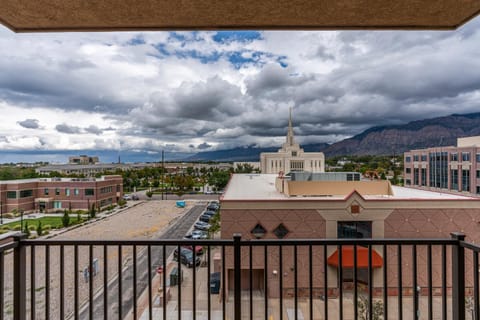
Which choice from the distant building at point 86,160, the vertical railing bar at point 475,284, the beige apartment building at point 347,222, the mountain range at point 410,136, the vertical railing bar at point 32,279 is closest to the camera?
the vertical railing bar at point 475,284

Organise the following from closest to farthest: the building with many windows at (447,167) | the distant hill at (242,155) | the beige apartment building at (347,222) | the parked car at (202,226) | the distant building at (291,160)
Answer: the beige apartment building at (347,222)
the parked car at (202,226)
the building with many windows at (447,167)
the distant building at (291,160)
the distant hill at (242,155)

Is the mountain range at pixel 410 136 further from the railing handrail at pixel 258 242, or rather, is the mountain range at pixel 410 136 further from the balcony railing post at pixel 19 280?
the balcony railing post at pixel 19 280

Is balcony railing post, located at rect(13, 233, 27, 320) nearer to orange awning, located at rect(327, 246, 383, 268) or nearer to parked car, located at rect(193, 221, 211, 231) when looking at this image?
orange awning, located at rect(327, 246, 383, 268)

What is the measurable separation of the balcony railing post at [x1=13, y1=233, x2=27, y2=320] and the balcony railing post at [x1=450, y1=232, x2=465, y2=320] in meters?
2.77

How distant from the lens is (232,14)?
5.43 feet

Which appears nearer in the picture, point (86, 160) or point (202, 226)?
point (202, 226)

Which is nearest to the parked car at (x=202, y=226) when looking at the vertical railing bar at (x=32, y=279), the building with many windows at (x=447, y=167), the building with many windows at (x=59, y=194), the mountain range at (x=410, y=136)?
the building with many windows at (x=59, y=194)

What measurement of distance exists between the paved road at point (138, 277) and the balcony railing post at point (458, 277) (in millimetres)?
2587

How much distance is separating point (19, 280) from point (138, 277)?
8048 millimetres

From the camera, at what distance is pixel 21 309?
5.30 feet

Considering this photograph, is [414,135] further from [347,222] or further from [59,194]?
[59,194]

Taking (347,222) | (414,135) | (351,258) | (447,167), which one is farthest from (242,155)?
(351,258)

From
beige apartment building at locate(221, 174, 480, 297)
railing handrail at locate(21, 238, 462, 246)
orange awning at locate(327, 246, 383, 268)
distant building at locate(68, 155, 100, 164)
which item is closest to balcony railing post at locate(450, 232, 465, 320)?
railing handrail at locate(21, 238, 462, 246)

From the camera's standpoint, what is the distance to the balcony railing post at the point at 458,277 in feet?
5.17
